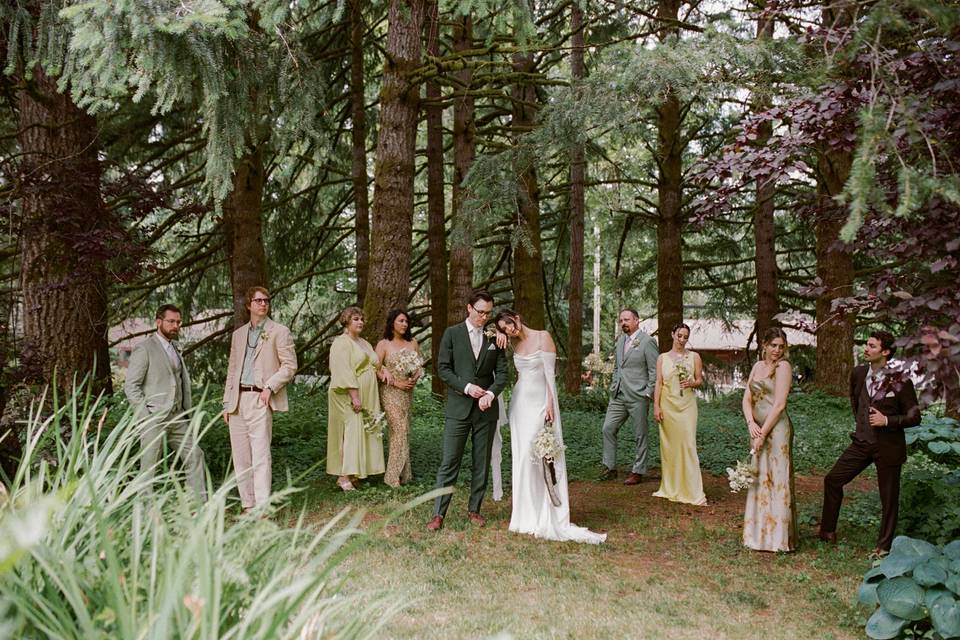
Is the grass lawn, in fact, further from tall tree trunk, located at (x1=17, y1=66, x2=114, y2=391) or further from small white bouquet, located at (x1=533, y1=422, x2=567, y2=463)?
tall tree trunk, located at (x1=17, y1=66, x2=114, y2=391)

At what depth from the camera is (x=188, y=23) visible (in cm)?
609

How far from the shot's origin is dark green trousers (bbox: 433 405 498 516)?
7699mm

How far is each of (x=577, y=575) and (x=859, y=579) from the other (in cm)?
216

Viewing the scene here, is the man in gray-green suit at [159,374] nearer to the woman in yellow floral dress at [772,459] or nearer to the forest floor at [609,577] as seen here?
the forest floor at [609,577]

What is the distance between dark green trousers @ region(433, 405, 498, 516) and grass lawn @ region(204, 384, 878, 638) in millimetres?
374

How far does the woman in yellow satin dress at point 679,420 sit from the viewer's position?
30.1 ft

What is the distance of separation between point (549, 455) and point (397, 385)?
8.40 ft

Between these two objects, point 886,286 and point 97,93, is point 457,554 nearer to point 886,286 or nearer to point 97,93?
point 886,286

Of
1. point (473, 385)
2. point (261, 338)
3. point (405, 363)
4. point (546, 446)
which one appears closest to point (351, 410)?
point (405, 363)

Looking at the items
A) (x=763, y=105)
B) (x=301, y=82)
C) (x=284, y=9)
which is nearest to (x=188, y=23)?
(x=284, y=9)

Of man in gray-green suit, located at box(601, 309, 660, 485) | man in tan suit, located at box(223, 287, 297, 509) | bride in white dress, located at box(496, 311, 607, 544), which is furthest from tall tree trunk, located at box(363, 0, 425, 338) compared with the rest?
man in gray-green suit, located at box(601, 309, 660, 485)

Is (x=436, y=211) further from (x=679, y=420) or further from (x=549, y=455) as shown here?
(x=549, y=455)

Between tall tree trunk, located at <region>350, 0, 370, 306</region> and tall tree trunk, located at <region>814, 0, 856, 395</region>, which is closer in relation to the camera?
tall tree trunk, located at <region>350, 0, 370, 306</region>

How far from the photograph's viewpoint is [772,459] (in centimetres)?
719
